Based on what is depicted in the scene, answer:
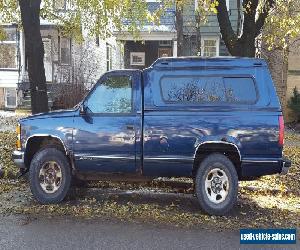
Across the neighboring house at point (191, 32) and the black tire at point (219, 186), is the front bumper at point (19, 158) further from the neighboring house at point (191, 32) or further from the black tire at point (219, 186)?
the neighboring house at point (191, 32)

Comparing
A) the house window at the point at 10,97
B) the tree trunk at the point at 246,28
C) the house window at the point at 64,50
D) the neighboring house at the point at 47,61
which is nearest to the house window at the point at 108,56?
the neighboring house at the point at 47,61

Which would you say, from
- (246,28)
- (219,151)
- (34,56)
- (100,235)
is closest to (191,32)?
(246,28)

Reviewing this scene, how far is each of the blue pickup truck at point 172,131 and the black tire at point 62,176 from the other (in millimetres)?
16

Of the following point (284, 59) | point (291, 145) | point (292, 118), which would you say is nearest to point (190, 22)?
point (284, 59)

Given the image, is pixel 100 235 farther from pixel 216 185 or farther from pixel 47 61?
pixel 47 61

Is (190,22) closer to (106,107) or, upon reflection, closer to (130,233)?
(106,107)

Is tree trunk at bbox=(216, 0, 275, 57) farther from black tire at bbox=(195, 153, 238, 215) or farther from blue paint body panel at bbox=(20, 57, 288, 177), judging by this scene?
black tire at bbox=(195, 153, 238, 215)

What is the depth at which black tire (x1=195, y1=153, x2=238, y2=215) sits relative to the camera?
22.9ft

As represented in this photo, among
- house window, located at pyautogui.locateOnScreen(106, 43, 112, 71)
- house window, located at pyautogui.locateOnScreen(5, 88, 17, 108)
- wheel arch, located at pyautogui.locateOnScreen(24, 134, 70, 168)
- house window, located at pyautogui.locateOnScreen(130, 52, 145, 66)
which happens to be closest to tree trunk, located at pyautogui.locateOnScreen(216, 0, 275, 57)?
wheel arch, located at pyautogui.locateOnScreen(24, 134, 70, 168)

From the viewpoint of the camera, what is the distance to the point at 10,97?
83.0 feet

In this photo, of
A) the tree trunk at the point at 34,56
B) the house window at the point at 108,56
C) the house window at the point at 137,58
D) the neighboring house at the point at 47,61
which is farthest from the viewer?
the house window at the point at 108,56

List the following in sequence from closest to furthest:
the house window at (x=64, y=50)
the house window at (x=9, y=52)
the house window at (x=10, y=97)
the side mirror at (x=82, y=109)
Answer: the side mirror at (x=82, y=109), the house window at (x=10, y=97), the house window at (x=9, y=52), the house window at (x=64, y=50)

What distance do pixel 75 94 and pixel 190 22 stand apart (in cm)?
706

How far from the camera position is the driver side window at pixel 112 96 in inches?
290
